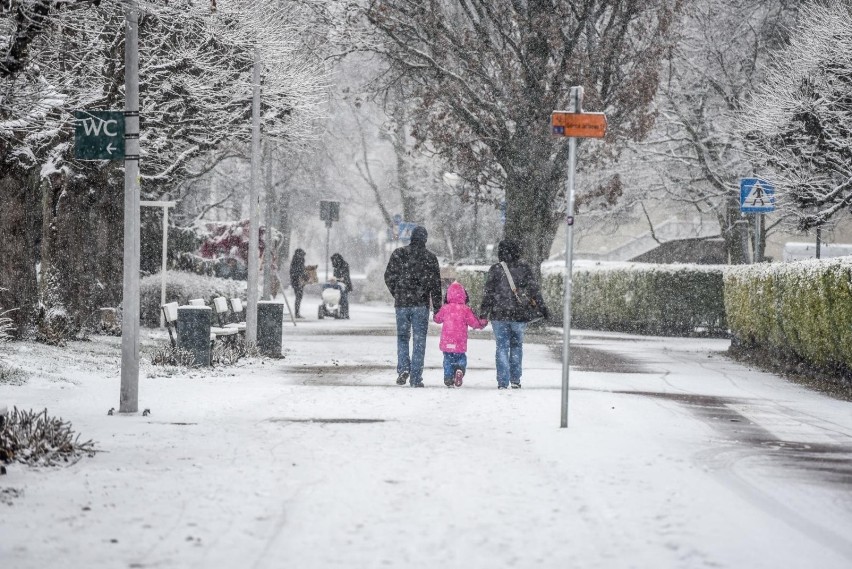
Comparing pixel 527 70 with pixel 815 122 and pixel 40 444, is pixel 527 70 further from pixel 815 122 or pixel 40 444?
pixel 40 444

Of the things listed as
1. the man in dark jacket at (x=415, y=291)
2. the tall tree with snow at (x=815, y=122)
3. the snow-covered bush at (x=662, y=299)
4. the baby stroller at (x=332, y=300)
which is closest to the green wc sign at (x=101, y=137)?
the man in dark jacket at (x=415, y=291)

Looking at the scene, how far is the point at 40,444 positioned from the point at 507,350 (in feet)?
22.7

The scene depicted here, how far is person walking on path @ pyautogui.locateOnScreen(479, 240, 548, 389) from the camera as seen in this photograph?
14.7m

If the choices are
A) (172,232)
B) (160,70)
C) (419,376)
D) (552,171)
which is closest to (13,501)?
(419,376)

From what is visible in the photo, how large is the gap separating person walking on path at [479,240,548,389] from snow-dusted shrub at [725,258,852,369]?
12.4ft

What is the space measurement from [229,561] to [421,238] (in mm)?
9214

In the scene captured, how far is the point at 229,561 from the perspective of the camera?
6.16m

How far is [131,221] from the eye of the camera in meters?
11.5

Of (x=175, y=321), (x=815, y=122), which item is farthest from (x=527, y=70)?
(x=175, y=321)

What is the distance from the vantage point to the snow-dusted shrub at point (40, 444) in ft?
28.7

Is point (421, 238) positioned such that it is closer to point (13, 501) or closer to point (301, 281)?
point (13, 501)

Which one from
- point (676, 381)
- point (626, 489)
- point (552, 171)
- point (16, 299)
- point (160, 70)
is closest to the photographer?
point (626, 489)

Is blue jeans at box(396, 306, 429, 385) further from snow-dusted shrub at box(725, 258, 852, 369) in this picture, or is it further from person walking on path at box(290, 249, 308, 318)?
person walking on path at box(290, 249, 308, 318)

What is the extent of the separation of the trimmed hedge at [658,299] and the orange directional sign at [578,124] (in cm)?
1973
